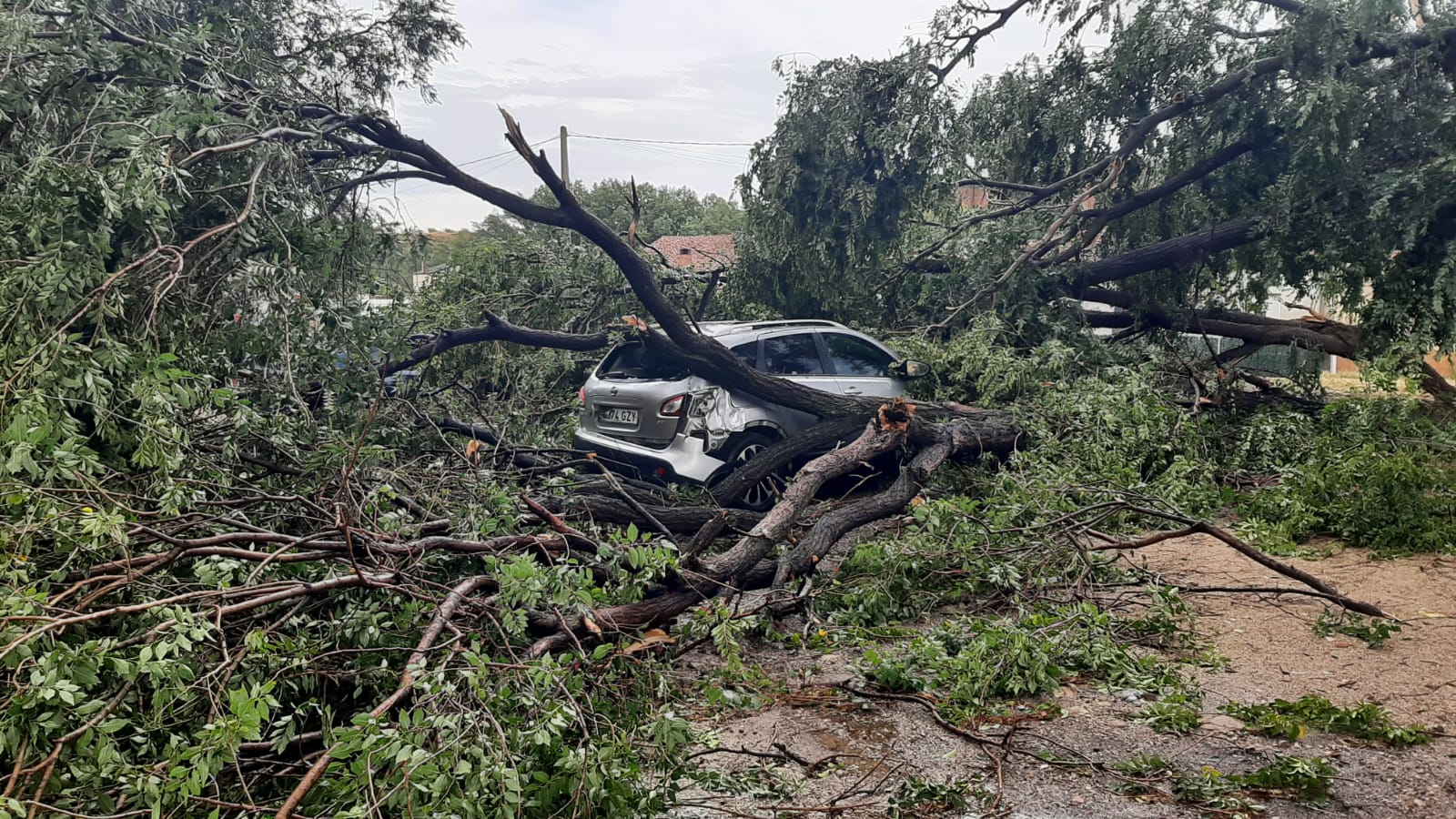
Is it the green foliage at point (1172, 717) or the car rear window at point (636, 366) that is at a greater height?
the car rear window at point (636, 366)

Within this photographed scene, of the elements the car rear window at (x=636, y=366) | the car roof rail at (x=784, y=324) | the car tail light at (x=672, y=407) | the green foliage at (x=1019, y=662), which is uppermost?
the car roof rail at (x=784, y=324)

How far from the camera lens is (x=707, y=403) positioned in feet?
24.7

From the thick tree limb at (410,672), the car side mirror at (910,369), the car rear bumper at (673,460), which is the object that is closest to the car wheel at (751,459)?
the car rear bumper at (673,460)

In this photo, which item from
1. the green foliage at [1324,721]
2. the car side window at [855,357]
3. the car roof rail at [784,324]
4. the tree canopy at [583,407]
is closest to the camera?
the tree canopy at [583,407]

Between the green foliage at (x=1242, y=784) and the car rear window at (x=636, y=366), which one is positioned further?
the car rear window at (x=636, y=366)

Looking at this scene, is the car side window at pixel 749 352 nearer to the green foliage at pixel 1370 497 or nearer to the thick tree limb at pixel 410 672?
the green foliage at pixel 1370 497

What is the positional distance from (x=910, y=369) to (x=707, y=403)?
236 centimetres

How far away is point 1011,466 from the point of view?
7.40 m

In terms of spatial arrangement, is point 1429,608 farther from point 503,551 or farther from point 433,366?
point 433,366

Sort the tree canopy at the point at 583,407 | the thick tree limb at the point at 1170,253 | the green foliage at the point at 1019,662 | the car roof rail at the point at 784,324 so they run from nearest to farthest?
1. the tree canopy at the point at 583,407
2. the green foliage at the point at 1019,662
3. the car roof rail at the point at 784,324
4. the thick tree limb at the point at 1170,253

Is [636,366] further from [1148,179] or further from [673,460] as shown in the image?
[1148,179]

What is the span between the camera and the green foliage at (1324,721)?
11.2 feet

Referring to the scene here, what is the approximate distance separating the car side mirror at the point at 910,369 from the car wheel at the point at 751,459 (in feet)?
5.45

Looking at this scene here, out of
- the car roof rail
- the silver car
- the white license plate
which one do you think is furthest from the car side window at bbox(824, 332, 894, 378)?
the white license plate
